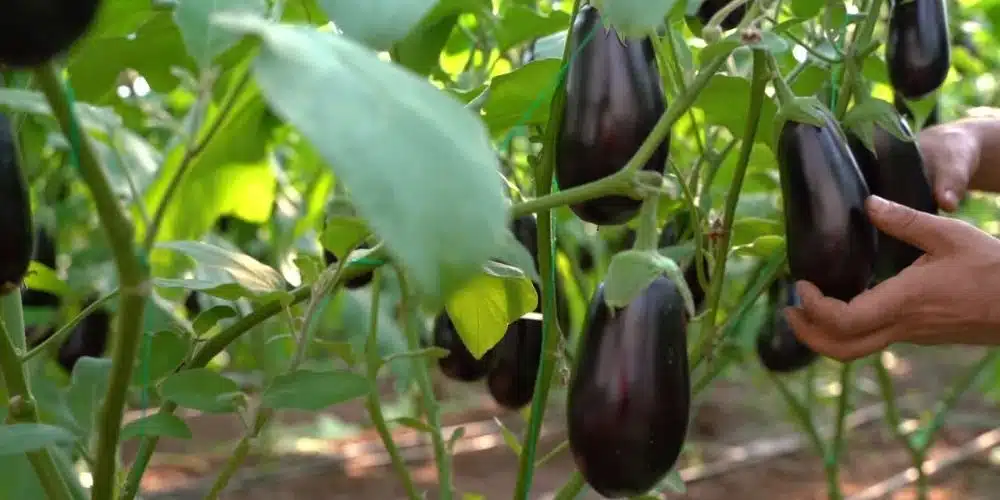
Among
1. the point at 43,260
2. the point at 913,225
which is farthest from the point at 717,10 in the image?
the point at 43,260

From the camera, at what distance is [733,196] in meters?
0.51

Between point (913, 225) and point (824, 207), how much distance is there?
3.4 inches

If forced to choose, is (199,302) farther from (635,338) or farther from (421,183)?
(421,183)

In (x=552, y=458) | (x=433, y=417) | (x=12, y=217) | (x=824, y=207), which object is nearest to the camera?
(x=12, y=217)

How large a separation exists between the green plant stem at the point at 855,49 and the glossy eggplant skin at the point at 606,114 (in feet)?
0.56

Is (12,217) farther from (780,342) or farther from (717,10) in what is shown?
(780,342)

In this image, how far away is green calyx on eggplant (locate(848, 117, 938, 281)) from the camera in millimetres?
521

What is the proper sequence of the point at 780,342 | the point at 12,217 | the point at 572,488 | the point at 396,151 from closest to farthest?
the point at 396,151 < the point at 12,217 < the point at 572,488 < the point at 780,342

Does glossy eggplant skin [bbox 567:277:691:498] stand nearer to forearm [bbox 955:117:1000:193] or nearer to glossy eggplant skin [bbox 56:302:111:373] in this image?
forearm [bbox 955:117:1000:193]

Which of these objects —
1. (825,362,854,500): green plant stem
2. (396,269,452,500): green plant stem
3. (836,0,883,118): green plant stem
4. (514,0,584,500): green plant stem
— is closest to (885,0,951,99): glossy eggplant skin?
(836,0,883,118): green plant stem

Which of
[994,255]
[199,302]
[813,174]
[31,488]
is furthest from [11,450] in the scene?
[199,302]

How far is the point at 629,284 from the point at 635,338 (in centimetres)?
2

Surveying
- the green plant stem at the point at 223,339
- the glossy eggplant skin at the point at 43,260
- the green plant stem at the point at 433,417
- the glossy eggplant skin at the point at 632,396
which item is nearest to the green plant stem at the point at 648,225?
the glossy eggplant skin at the point at 632,396

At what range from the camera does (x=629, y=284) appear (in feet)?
1.34
